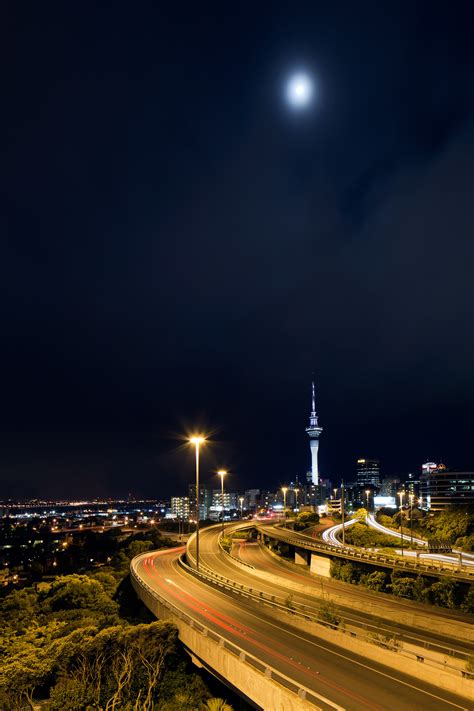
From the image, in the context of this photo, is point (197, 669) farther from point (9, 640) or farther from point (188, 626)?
point (9, 640)

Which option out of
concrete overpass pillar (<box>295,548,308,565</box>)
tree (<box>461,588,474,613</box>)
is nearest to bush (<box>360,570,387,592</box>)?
tree (<box>461,588,474,613</box>)

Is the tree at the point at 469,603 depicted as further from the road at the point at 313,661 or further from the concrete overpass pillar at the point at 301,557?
the concrete overpass pillar at the point at 301,557

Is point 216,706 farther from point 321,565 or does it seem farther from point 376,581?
point 321,565

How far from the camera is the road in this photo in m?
19.2

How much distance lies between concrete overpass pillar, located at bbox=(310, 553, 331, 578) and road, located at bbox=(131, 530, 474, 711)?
89.0 feet

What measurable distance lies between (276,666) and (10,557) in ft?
430

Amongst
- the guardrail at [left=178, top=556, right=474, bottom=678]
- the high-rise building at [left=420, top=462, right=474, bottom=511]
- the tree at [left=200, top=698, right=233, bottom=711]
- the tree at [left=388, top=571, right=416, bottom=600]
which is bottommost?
the high-rise building at [left=420, top=462, right=474, bottom=511]

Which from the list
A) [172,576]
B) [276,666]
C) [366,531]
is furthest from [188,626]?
[366,531]

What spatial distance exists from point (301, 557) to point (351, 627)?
161 ft

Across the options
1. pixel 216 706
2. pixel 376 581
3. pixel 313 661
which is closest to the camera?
pixel 313 661

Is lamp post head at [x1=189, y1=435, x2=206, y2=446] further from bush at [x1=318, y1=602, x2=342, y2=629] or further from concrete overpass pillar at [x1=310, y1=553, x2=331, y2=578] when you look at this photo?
concrete overpass pillar at [x1=310, y1=553, x2=331, y2=578]

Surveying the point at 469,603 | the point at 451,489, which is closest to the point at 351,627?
the point at 469,603

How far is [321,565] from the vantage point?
65.8 meters

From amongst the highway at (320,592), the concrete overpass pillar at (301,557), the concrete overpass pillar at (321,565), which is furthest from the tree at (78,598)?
the concrete overpass pillar at (301,557)
